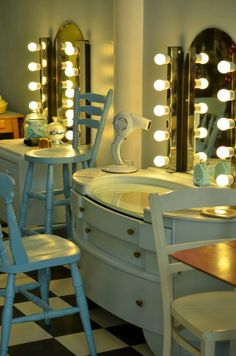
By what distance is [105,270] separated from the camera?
3869mm

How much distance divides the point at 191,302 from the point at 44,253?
770 millimetres

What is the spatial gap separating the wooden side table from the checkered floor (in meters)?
2.45

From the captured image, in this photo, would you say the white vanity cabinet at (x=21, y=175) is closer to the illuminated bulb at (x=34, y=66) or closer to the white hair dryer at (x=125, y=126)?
the illuminated bulb at (x=34, y=66)

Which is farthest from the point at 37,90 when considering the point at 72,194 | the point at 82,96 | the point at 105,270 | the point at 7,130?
the point at 105,270

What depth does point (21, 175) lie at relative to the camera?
17.5 ft

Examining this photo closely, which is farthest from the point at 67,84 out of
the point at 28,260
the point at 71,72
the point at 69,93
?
the point at 28,260

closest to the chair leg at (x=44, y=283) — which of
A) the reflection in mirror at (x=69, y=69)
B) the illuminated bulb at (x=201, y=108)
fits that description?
the illuminated bulb at (x=201, y=108)

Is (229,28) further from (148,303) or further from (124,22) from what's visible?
(148,303)

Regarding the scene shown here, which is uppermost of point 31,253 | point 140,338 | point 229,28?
point 229,28

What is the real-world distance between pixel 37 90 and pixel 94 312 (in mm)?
2580

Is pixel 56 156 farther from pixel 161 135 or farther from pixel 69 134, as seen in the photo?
pixel 69 134

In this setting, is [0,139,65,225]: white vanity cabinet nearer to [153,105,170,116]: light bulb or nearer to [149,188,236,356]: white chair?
[153,105,170,116]: light bulb

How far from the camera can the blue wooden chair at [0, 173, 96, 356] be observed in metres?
3.27

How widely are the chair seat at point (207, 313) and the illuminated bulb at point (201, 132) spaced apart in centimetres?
126
